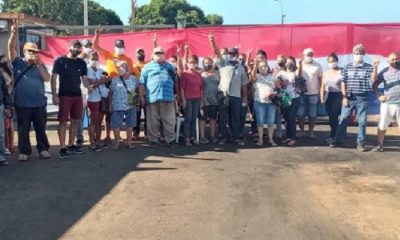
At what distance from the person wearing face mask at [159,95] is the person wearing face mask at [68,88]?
1.20 metres

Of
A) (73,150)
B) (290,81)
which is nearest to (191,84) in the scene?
(290,81)

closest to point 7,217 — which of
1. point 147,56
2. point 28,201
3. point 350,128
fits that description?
point 28,201

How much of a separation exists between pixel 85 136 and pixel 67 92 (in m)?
2.77

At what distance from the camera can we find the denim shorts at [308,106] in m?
10.9

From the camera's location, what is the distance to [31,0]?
4112 cm

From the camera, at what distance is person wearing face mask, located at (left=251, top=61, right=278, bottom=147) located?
9.98m

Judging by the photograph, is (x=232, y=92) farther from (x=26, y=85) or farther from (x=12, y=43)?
(x=12, y=43)

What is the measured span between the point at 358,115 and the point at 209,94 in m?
2.87

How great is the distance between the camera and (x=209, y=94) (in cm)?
1016

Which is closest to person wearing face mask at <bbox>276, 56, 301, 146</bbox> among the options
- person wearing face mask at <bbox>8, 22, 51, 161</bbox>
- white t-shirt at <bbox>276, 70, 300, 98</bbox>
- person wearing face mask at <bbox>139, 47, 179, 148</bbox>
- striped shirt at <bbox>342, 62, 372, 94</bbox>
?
white t-shirt at <bbox>276, 70, 300, 98</bbox>

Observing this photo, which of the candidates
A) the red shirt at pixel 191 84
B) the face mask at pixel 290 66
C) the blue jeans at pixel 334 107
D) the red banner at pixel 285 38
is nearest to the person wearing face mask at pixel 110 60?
the red shirt at pixel 191 84

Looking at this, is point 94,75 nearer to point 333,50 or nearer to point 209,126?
point 209,126

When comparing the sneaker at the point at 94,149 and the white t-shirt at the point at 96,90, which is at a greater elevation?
the white t-shirt at the point at 96,90

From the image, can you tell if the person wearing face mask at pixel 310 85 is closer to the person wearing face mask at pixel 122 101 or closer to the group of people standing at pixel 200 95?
the group of people standing at pixel 200 95
